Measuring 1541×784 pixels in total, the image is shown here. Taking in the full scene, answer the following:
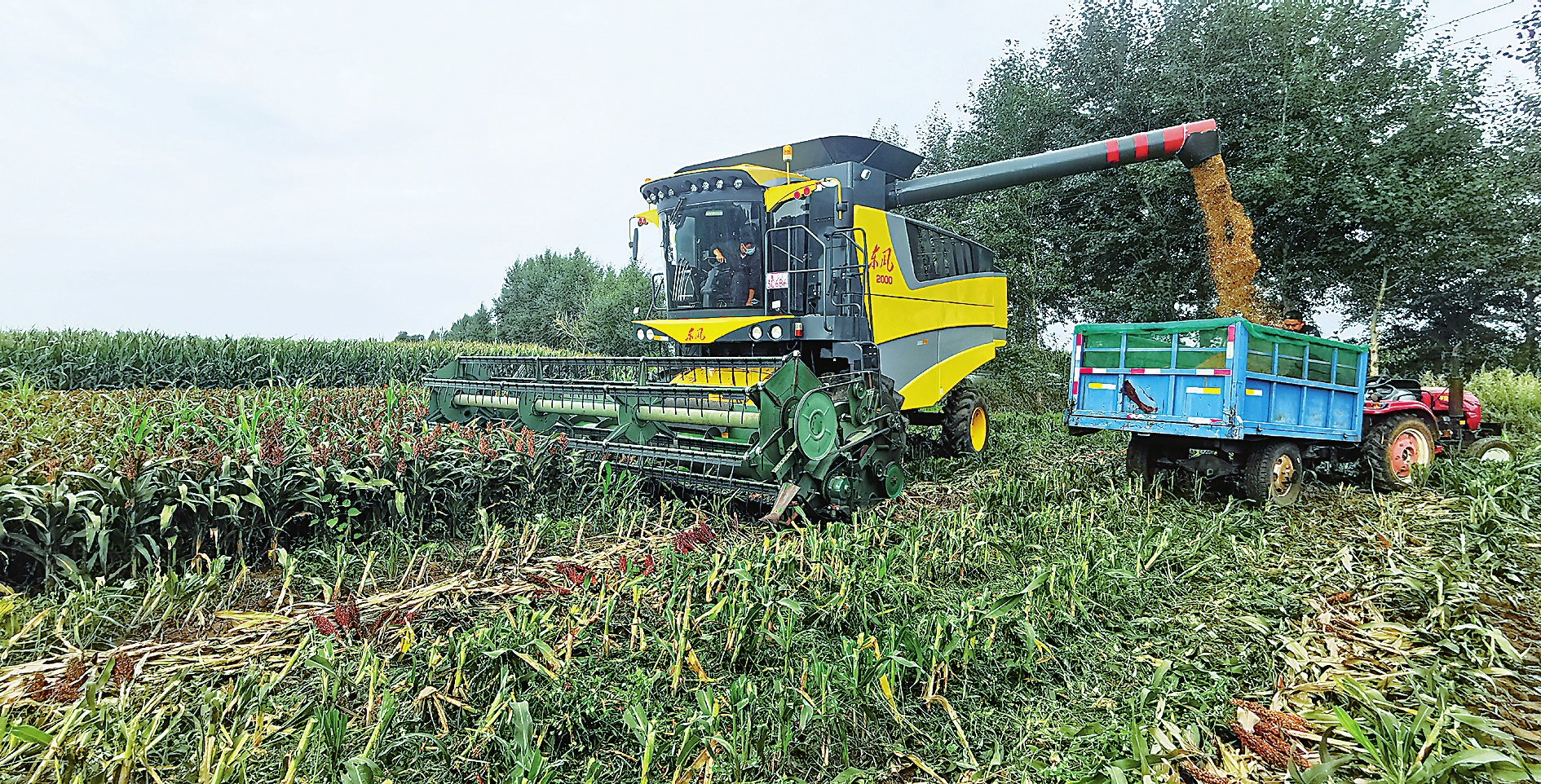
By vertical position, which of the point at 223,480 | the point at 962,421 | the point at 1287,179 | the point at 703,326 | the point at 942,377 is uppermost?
the point at 1287,179

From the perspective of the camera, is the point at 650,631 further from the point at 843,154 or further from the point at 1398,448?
the point at 1398,448

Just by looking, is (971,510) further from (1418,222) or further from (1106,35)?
(1106,35)

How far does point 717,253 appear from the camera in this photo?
7.09 m

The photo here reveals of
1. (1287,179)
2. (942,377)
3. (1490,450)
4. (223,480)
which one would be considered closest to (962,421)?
(942,377)

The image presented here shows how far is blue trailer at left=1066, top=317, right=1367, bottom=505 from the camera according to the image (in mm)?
5742

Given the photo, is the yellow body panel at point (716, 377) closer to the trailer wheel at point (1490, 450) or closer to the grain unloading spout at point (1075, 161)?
the grain unloading spout at point (1075, 161)

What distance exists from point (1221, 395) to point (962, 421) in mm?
2945

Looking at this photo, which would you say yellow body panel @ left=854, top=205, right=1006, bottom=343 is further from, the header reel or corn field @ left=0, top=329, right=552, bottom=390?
corn field @ left=0, top=329, right=552, bottom=390

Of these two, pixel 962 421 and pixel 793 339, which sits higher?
pixel 793 339

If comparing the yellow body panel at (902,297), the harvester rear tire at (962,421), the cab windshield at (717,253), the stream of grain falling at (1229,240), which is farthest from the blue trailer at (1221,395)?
the cab windshield at (717,253)

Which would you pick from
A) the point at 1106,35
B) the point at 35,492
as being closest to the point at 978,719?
the point at 35,492

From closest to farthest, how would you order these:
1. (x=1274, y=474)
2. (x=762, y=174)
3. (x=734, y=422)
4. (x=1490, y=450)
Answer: (x=734, y=422) → (x=1274, y=474) → (x=762, y=174) → (x=1490, y=450)

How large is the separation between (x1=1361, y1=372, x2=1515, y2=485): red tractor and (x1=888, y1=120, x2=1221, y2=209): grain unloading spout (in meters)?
2.92

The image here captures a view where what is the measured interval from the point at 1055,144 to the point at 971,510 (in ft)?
49.3
